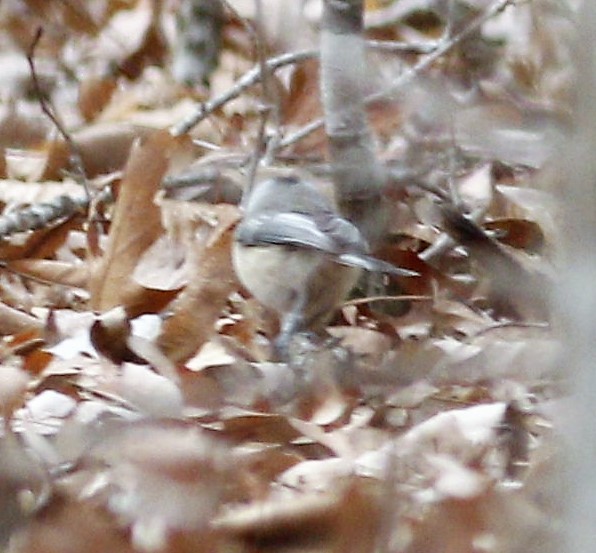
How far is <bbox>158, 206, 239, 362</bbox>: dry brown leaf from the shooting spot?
2543 millimetres

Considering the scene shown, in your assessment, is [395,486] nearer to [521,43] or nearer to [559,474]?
[559,474]

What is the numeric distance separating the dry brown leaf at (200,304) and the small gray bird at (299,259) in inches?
3.0

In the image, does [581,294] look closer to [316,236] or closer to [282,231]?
[316,236]

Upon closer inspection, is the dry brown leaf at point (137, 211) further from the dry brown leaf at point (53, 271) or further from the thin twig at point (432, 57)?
the thin twig at point (432, 57)

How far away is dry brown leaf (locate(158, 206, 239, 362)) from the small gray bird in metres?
0.08

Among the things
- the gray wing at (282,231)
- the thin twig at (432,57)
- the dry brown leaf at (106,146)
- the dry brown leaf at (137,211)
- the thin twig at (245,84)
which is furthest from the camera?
the dry brown leaf at (106,146)

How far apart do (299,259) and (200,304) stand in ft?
1.77

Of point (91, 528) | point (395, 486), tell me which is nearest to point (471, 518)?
point (395, 486)

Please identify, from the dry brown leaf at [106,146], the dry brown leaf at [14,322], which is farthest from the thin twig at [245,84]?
the dry brown leaf at [14,322]

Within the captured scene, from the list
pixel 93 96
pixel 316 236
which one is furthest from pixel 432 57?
pixel 93 96

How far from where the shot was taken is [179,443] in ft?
4.72

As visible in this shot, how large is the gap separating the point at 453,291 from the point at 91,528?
1726 millimetres

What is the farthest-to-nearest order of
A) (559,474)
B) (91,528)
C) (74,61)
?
(74,61)
(91,528)
(559,474)

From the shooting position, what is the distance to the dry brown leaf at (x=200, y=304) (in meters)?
2.54
